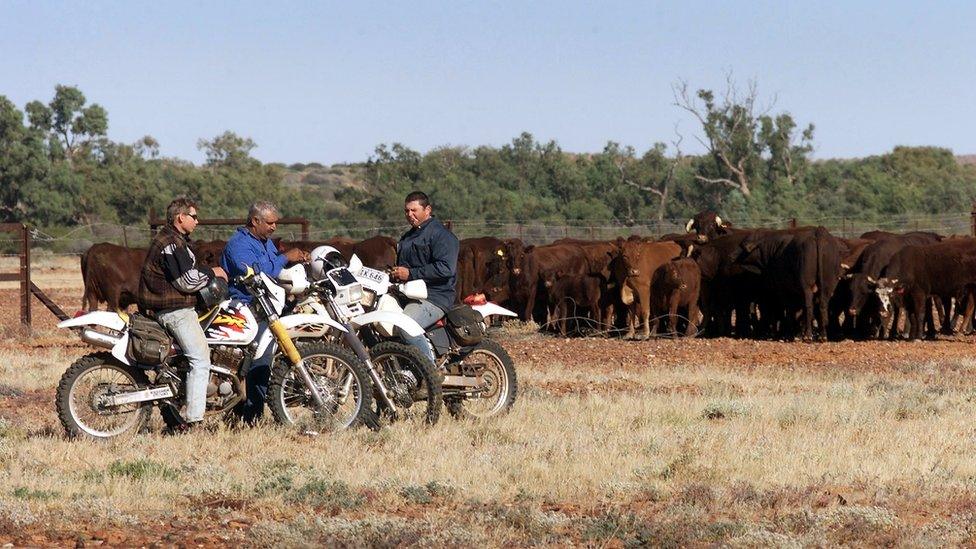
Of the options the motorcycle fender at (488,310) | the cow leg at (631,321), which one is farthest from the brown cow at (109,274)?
the motorcycle fender at (488,310)

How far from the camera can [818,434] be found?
11445 millimetres

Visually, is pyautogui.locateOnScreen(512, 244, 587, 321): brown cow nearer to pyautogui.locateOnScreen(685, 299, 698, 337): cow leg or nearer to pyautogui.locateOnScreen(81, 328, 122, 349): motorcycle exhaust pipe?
pyautogui.locateOnScreen(685, 299, 698, 337): cow leg

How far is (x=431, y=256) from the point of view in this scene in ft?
38.7

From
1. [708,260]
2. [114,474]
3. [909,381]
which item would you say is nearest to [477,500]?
[114,474]

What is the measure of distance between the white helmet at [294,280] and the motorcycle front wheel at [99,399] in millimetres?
1221

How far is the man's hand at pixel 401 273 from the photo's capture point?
11.5 metres

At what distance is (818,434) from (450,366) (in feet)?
9.56

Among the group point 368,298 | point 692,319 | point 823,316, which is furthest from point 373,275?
point 692,319

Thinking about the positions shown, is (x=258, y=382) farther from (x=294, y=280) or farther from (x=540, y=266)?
(x=540, y=266)

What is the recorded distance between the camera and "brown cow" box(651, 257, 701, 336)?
24.2 m

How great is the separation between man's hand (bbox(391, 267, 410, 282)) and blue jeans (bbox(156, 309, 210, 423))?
1.54m

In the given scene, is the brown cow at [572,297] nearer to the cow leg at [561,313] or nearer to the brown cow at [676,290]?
the cow leg at [561,313]

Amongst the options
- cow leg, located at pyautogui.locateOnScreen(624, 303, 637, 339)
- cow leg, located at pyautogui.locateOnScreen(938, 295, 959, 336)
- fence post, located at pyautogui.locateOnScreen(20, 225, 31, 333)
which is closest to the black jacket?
cow leg, located at pyautogui.locateOnScreen(624, 303, 637, 339)

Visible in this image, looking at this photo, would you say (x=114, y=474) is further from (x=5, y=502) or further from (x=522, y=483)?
(x=522, y=483)
